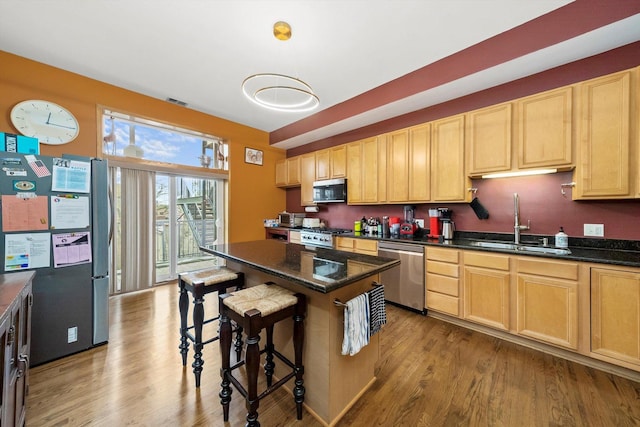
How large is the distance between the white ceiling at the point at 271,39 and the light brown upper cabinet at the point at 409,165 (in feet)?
1.40

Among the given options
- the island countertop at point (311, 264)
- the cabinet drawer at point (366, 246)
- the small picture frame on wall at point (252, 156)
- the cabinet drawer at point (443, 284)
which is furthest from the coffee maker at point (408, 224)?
the small picture frame on wall at point (252, 156)

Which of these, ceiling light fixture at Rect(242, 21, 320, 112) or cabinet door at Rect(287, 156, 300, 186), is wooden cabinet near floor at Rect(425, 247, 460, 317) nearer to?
ceiling light fixture at Rect(242, 21, 320, 112)

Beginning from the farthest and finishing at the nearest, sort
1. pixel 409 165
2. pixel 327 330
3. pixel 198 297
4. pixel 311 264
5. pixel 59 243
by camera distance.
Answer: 1. pixel 409 165
2. pixel 59 243
3. pixel 198 297
4. pixel 311 264
5. pixel 327 330

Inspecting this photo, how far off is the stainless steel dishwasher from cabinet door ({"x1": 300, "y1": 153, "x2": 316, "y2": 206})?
2.02 metres

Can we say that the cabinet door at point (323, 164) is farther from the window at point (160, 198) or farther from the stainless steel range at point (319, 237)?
the window at point (160, 198)

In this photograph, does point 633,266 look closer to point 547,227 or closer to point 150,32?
point 547,227

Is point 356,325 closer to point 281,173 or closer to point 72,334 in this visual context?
point 72,334

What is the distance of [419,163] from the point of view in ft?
10.6

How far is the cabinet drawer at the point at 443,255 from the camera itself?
2.63 m

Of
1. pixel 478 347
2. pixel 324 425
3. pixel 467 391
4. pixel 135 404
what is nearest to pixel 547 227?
pixel 478 347

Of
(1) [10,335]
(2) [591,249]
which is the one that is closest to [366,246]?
(2) [591,249]

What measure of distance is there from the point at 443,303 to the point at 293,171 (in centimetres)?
361

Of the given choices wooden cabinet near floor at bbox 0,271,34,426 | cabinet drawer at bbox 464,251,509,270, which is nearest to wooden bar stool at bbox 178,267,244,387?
wooden cabinet near floor at bbox 0,271,34,426

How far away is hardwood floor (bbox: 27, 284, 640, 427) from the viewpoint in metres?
1.48
